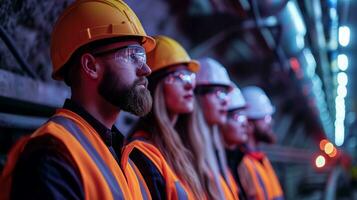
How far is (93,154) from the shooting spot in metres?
1.65

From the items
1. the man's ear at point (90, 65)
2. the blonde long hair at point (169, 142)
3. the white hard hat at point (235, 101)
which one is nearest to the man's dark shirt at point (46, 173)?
the man's ear at point (90, 65)

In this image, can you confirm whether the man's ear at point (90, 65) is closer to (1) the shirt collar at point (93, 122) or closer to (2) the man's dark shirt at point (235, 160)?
(1) the shirt collar at point (93, 122)

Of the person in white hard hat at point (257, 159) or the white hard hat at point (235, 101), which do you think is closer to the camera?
the person in white hard hat at point (257, 159)

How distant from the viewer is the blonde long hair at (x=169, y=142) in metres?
2.50

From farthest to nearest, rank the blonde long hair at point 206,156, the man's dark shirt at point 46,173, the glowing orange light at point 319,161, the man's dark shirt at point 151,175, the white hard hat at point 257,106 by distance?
the glowing orange light at point 319,161, the white hard hat at point 257,106, the blonde long hair at point 206,156, the man's dark shirt at point 151,175, the man's dark shirt at point 46,173

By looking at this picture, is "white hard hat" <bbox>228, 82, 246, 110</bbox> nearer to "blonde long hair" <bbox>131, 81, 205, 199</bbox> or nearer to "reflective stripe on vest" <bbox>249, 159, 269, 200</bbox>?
"reflective stripe on vest" <bbox>249, 159, 269, 200</bbox>

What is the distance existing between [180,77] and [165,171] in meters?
0.67

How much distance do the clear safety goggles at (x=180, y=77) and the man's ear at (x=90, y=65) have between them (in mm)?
946

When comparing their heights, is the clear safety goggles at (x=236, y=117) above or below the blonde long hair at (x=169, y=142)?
above

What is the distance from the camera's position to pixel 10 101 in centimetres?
267

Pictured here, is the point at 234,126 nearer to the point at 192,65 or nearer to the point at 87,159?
the point at 192,65

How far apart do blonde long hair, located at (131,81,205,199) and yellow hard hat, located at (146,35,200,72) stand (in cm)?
12

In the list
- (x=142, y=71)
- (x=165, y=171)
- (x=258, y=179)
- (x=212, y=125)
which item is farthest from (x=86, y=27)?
(x=258, y=179)

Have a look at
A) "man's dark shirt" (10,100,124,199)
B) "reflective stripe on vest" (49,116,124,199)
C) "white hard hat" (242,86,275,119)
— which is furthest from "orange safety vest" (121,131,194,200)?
"white hard hat" (242,86,275,119)
